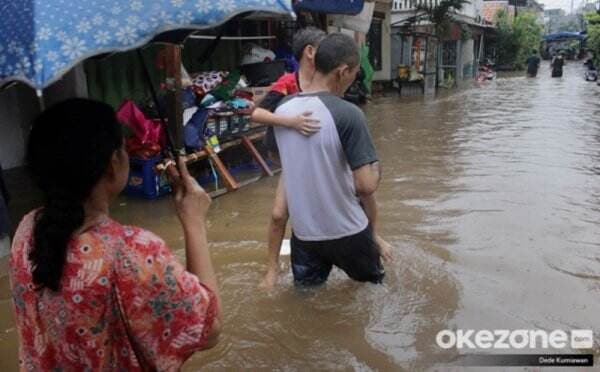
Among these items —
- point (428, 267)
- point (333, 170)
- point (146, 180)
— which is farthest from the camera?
point (146, 180)

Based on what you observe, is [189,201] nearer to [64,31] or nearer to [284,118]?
[64,31]

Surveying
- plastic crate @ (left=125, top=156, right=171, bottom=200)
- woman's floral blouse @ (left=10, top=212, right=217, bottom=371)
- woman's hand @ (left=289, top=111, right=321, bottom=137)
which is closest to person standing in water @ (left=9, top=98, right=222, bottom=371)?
woman's floral blouse @ (left=10, top=212, right=217, bottom=371)

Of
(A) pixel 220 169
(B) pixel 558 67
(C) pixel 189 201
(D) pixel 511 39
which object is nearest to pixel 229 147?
(A) pixel 220 169

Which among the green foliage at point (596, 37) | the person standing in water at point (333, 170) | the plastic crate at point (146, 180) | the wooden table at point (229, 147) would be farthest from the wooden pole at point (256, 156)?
the green foliage at point (596, 37)

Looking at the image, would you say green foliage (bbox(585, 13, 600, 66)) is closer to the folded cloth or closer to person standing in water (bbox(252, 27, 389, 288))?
the folded cloth

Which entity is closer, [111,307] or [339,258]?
[111,307]

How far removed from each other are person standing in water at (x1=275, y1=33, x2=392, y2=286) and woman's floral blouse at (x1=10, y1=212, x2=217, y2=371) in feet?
5.07

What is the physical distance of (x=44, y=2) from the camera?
1573 mm

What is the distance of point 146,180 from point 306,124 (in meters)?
3.55

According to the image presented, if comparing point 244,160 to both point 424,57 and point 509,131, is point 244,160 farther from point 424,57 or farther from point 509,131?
point 424,57

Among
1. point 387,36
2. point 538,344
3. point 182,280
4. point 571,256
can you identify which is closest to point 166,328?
point 182,280

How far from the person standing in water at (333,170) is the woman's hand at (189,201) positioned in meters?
1.22

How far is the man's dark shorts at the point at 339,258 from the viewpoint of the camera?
3090 millimetres

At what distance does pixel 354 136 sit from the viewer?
2.82 meters
